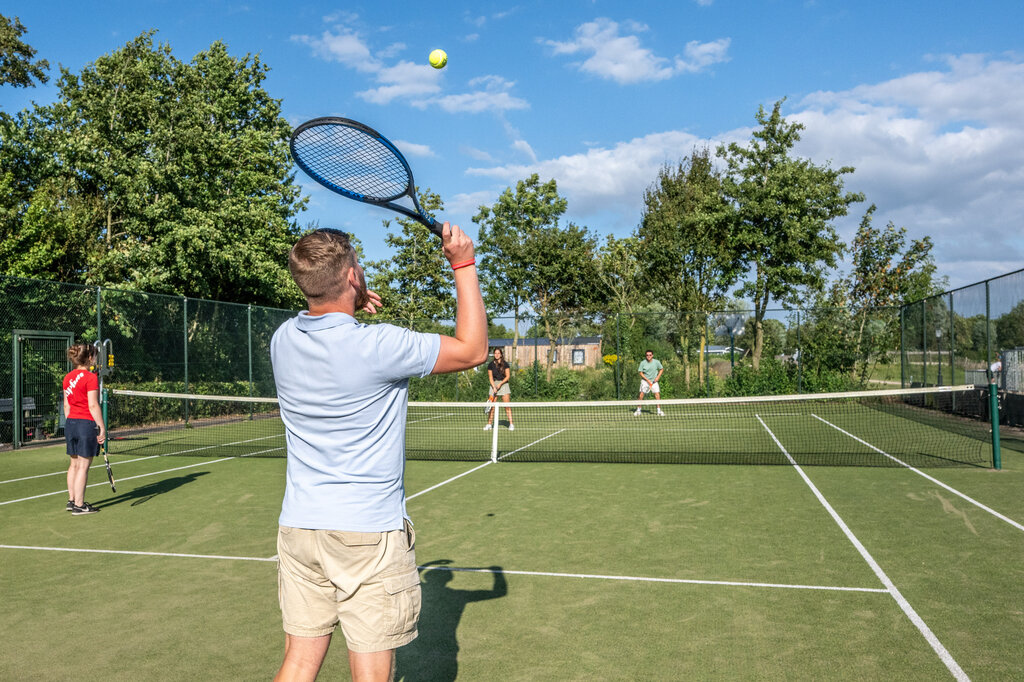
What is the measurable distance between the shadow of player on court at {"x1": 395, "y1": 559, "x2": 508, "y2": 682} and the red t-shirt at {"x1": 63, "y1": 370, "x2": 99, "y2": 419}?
4.48m

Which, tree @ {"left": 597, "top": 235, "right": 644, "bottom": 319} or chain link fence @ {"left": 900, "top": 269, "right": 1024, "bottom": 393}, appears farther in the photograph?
A: tree @ {"left": 597, "top": 235, "right": 644, "bottom": 319}

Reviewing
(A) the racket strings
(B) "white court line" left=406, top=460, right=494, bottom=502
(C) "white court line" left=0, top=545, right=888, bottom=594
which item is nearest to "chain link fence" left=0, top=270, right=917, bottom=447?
(B) "white court line" left=406, top=460, right=494, bottom=502

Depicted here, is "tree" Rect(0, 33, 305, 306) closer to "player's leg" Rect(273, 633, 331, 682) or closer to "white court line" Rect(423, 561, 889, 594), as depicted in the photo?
"white court line" Rect(423, 561, 889, 594)

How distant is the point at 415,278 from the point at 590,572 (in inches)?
1281

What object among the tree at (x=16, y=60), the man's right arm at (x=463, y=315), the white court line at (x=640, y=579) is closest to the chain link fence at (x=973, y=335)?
the white court line at (x=640, y=579)

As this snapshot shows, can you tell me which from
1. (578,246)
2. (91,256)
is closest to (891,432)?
(91,256)

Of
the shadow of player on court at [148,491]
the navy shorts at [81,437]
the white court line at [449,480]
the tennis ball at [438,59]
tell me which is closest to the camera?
the tennis ball at [438,59]

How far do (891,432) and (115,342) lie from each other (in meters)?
16.5

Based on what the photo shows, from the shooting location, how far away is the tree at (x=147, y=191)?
20844 millimetres

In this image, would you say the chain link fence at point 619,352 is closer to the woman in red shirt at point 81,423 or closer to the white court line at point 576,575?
the woman in red shirt at point 81,423

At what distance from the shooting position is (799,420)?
18.6 metres

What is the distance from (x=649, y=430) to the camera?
54.8 feet

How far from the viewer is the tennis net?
11.5m

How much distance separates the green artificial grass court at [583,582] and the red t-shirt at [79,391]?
1078mm
